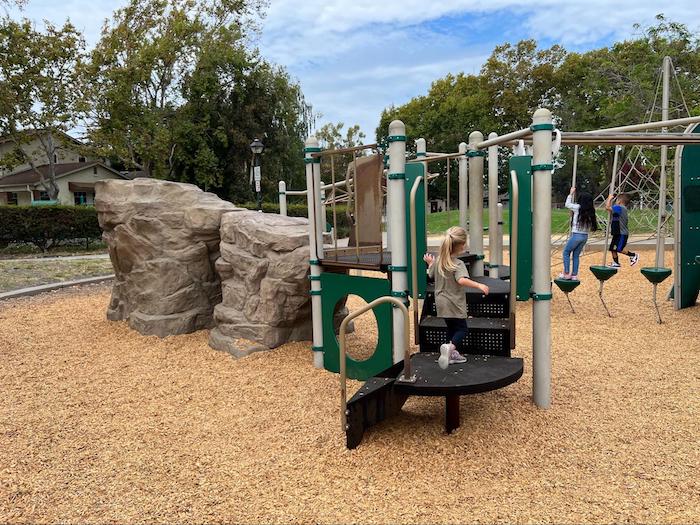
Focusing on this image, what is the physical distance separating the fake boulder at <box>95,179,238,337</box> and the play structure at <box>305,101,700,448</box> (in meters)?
1.86

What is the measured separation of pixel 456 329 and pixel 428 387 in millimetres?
685

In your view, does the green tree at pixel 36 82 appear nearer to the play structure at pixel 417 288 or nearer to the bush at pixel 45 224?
the bush at pixel 45 224

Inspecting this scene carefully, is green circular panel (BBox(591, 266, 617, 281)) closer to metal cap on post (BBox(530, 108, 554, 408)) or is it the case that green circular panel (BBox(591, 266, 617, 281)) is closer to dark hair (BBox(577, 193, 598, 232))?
dark hair (BBox(577, 193, 598, 232))

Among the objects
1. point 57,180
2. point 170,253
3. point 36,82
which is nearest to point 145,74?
point 36,82

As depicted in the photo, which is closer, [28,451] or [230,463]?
[230,463]

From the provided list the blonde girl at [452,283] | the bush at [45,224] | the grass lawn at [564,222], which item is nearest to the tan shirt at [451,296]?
the blonde girl at [452,283]

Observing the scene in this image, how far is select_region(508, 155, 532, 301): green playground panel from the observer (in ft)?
11.9

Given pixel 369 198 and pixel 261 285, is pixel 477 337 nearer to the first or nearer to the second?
pixel 369 198

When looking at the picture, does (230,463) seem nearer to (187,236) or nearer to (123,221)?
(187,236)

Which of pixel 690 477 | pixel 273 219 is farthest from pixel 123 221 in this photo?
pixel 690 477

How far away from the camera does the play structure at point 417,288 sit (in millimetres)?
3189

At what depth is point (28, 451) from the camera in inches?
132

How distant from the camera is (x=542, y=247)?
12.0 feet

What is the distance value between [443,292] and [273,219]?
9.16 ft
